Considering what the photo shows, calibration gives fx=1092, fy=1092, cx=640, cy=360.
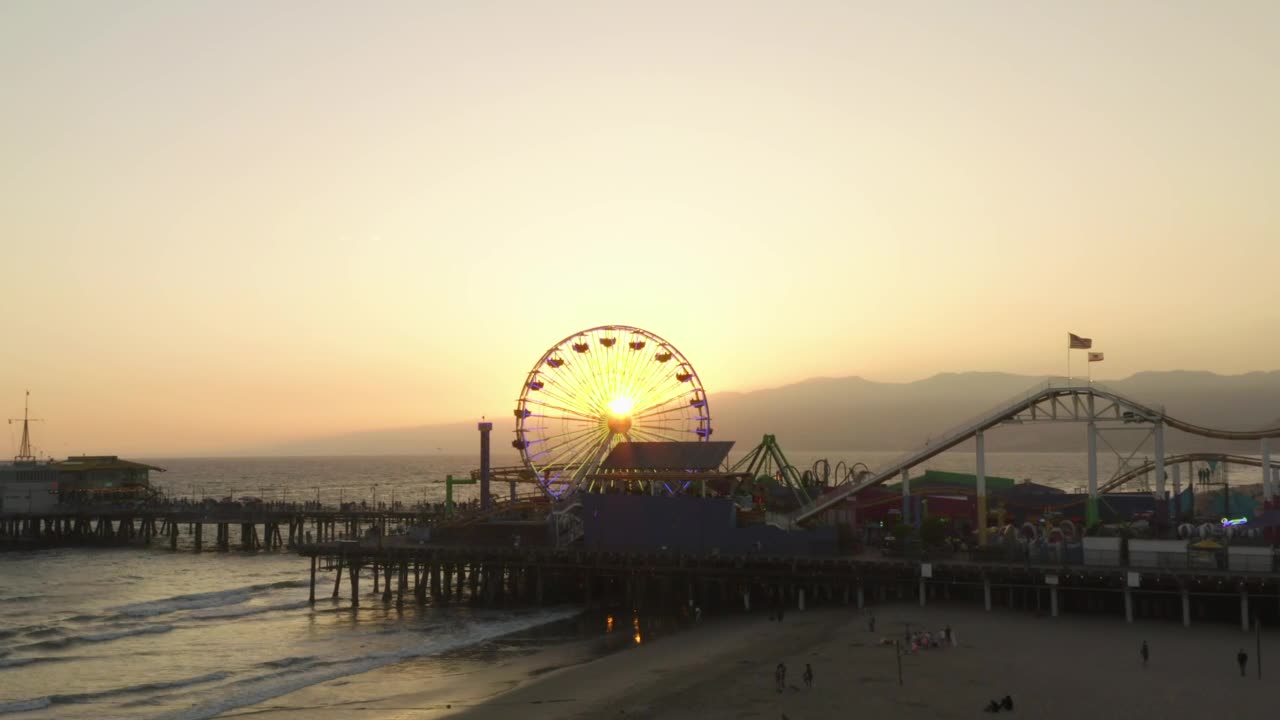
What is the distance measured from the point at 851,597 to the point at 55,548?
82969 millimetres

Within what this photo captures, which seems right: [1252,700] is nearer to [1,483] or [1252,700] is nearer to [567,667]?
[567,667]

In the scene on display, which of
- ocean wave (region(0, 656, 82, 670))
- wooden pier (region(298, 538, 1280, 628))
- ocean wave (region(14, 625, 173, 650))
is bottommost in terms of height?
ocean wave (region(0, 656, 82, 670))

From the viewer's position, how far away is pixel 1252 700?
32.1 metres

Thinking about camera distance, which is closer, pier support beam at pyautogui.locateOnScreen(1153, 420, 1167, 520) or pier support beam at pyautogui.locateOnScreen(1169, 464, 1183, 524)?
pier support beam at pyautogui.locateOnScreen(1153, 420, 1167, 520)

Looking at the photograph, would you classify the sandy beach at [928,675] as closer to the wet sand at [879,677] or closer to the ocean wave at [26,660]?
the wet sand at [879,677]

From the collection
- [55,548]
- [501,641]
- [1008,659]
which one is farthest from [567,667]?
[55,548]

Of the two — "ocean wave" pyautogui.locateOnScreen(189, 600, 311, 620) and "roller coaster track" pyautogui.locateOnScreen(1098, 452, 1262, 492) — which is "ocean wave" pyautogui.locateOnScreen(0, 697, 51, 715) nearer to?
"ocean wave" pyautogui.locateOnScreen(189, 600, 311, 620)

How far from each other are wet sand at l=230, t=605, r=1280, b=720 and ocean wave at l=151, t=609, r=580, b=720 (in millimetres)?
2084

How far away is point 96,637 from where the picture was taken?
54344 millimetres

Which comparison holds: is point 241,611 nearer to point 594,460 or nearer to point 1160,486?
point 594,460

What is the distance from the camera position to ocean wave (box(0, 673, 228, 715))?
3969 centimetres

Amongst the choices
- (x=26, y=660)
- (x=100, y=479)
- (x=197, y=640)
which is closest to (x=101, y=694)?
(x=26, y=660)

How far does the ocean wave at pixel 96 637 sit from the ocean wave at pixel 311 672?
1383 cm

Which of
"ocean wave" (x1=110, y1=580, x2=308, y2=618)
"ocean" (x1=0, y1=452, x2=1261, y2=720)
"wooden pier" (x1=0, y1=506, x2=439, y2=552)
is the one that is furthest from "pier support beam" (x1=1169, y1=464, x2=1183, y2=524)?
"wooden pier" (x1=0, y1=506, x2=439, y2=552)
